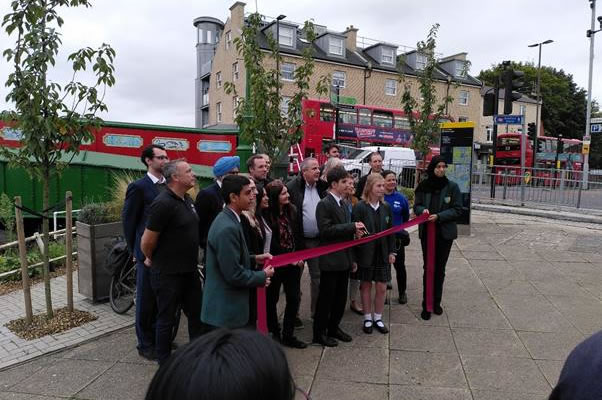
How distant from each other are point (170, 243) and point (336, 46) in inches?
1558

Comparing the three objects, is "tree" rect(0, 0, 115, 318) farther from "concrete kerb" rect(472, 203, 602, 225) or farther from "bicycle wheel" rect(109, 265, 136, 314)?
"concrete kerb" rect(472, 203, 602, 225)

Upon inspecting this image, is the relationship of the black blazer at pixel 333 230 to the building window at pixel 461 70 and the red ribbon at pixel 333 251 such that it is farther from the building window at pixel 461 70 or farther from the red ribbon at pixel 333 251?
the building window at pixel 461 70

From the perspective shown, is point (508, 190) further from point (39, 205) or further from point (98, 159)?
point (39, 205)

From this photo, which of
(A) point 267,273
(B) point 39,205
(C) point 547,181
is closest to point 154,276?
(A) point 267,273

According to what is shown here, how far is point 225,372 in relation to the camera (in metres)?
0.87

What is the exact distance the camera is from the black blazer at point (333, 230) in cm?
443

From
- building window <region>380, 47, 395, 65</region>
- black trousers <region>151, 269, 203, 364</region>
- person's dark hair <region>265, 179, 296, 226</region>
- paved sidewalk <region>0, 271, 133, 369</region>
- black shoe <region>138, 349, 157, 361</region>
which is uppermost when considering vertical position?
building window <region>380, 47, 395, 65</region>

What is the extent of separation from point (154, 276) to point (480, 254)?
6677mm

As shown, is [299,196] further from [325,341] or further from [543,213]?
→ [543,213]

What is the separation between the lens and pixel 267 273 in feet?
11.2

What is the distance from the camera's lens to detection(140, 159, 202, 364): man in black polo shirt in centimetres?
372

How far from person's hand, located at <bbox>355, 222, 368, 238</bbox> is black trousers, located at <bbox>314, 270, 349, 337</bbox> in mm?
408

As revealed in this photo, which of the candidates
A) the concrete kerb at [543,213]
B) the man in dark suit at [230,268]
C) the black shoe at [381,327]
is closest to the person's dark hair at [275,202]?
the man in dark suit at [230,268]

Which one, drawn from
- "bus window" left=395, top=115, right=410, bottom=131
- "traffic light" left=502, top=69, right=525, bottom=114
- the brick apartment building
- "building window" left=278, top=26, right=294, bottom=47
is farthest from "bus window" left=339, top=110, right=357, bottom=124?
"building window" left=278, top=26, right=294, bottom=47
